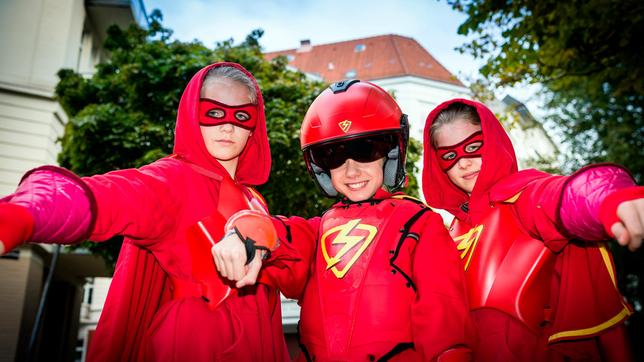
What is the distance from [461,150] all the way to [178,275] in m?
1.81

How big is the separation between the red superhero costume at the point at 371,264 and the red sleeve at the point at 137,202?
56cm

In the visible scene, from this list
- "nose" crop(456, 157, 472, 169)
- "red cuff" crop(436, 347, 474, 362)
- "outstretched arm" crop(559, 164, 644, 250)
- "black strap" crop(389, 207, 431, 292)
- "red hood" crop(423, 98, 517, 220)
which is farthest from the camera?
"nose" crop(456, 157, 472, 169)

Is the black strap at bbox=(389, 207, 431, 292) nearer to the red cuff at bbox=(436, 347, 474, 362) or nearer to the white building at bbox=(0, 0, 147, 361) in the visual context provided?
the red cuff at bbox=(436, 347, 474, 362)

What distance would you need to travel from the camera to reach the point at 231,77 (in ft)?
8.73

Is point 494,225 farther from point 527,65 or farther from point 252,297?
point 527,65

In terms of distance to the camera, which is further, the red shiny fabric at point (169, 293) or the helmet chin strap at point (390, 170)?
the helmet chin strap at point (390, 170)

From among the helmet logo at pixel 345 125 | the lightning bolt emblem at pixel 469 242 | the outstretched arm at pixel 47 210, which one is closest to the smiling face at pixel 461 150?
the lightning bolt emblem at pixel 469 242

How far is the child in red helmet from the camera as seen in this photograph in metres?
2.14

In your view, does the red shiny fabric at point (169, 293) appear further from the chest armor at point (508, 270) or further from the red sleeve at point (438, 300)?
the chest armor at point (508, 270)

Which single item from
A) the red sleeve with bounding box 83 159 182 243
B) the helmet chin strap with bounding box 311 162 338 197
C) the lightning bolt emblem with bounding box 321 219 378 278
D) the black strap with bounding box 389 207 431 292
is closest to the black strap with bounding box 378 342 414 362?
the black strap with bounding box 389 207 431 292

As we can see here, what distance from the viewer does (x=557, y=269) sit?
8.71 feet

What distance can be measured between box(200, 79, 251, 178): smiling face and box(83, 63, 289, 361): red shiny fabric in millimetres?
70

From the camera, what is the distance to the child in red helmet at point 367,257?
214cm

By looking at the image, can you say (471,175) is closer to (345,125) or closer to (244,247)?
(345,125)
